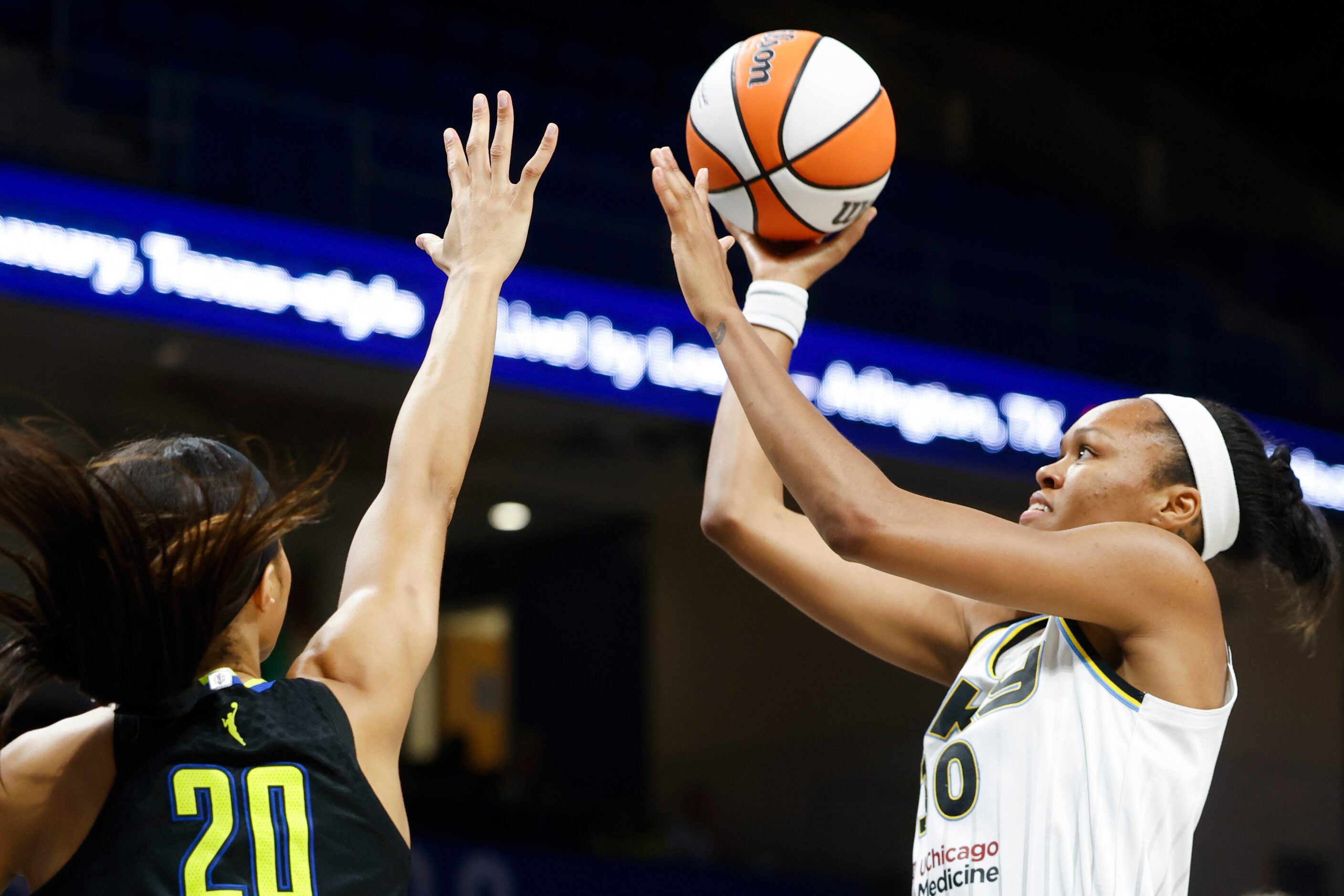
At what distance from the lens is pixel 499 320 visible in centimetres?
551

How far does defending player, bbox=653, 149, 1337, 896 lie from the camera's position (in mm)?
1891

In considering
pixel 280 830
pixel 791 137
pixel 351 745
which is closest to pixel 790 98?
pixel 791 137

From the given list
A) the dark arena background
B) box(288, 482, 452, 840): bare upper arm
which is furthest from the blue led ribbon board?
box(288, 482, 452, 840): bare upper arm

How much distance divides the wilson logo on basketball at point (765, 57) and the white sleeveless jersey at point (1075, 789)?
116 cm

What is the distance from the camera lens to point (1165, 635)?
1.96 meters

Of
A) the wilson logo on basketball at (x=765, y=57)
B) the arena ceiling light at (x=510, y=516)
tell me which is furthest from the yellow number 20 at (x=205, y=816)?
the arena ceiling light at (x=510, y=516)

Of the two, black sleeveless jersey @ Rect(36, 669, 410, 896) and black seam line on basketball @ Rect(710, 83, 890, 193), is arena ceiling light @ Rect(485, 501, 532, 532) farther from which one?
black sleeveless jersey @ Rect(36, 669, 410, 896)

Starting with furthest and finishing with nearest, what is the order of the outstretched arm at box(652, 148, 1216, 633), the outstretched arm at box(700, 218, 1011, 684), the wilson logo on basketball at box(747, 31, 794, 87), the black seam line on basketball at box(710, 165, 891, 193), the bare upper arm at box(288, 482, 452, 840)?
the wilson logo on basketball at box(747, 31, 794, 87), the black seam line on basketball at box(710, 165, 891, 193), the outstretched arm at box(700, 218, 1011, 684), the outstretched arm at box(652, 148, 1216, 633), the bare upper arm at box(288, 482, 452, 840)

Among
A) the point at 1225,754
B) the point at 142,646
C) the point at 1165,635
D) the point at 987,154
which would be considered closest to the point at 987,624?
the point at 1165,635

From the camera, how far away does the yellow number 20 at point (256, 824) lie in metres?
1.39

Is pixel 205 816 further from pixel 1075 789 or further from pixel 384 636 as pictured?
pixel 1075 789

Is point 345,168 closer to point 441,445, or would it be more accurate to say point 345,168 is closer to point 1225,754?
point 441,445

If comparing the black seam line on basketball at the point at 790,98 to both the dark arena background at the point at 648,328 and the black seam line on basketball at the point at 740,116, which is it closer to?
the black seam line on basketball at the point at 740,116

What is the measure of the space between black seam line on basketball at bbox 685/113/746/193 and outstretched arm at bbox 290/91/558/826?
0.63 meters
